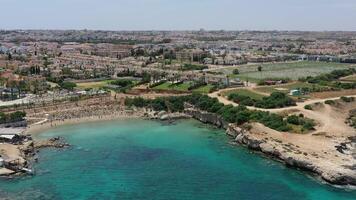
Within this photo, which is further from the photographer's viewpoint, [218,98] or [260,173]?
[218,98]

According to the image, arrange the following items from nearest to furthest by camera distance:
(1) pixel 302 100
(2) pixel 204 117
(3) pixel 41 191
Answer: (3) pixel 41 191 < (2) pixel 204 117 < (1) pixel 302 100

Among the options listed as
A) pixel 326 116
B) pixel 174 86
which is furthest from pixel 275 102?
pixel 174 86

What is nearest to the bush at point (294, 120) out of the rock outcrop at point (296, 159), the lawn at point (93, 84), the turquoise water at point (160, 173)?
the rock outcrop at point (296, 159)

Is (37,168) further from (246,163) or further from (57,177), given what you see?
(246,163)

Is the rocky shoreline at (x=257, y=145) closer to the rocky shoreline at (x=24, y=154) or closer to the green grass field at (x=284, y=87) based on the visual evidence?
the rocky shoreline at (x=24, y=154)

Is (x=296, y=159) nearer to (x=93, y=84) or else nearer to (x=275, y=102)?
(x=275, y=102)

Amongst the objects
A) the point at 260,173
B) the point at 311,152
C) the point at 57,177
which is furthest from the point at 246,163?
the point at 57,177

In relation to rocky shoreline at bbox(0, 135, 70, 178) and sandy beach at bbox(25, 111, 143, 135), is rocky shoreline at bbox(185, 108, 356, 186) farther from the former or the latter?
→ rocky shoreline at bbox(0, 135, 70, 178)
